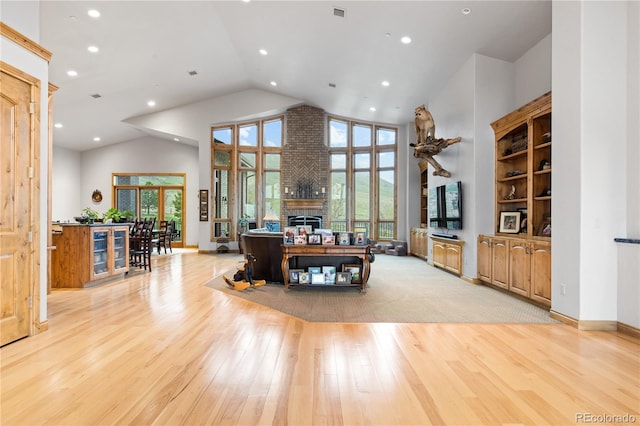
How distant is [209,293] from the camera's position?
509 centimetres

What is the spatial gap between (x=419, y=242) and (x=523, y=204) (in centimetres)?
421

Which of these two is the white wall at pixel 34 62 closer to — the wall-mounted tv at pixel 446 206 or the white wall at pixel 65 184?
the wall-mounted tv at pixel 446 206

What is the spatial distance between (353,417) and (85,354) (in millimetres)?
2283

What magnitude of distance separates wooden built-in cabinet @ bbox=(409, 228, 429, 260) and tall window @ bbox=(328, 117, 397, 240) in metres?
0.97

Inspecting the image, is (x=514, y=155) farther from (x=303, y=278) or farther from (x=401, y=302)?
(x=303, y=278)

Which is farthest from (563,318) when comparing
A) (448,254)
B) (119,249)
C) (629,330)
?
(119,249)

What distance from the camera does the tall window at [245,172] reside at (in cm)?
1089

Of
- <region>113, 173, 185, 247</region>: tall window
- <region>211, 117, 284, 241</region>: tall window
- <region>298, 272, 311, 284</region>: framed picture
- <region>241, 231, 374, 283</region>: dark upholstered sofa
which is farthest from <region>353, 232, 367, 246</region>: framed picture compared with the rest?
<region>113, 173, 185, 247</region>: tall window

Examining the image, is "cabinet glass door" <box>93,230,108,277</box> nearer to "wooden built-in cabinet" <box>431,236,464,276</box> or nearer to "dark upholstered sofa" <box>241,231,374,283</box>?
"dark upholstered sofa" <box>241,231,374,283</box>

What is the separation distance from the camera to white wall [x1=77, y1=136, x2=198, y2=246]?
11859 mm

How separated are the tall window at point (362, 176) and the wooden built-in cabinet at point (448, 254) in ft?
11.1

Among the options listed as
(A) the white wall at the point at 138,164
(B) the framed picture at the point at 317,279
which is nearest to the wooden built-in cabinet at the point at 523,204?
(B) the framed picture at the point at 317,279

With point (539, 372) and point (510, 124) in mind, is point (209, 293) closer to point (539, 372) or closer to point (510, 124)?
point (539, 372)

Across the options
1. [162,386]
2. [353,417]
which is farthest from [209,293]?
[353,417]
